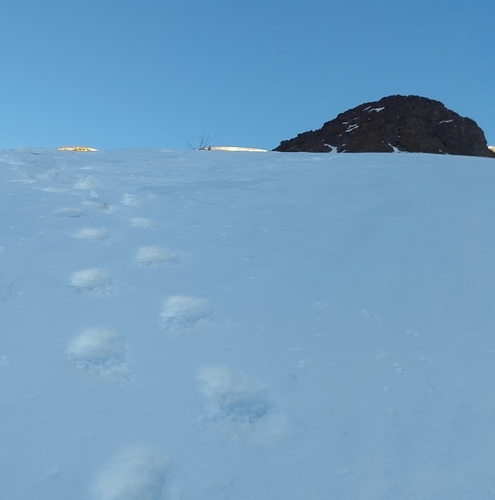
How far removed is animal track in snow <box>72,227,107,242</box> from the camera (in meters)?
2.62

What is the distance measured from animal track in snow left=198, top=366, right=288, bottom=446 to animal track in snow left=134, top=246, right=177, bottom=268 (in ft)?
2.94

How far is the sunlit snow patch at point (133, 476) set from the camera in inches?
45.1

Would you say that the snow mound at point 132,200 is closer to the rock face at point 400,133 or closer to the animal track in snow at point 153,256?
the animal track in snow at point 153,256

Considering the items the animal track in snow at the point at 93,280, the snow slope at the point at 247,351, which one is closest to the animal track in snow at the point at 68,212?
the snow slope at the point at 247,351

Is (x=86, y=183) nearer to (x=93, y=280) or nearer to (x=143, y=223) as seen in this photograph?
(x=143, y=223)

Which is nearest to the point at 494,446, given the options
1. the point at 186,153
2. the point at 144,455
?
the point at 144,455

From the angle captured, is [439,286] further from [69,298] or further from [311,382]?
[69,298]

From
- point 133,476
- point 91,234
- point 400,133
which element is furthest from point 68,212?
point 400,133

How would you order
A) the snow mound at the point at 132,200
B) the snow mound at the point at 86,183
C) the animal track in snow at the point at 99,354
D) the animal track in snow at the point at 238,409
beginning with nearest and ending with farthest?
the animal track in snow at the point at 238,409
the animal track in snow at the point at 99,354
the snow mound at the point at 132,200
the snow mound at the point at 86,183

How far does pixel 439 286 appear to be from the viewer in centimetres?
214

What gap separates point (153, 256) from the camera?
2.46m

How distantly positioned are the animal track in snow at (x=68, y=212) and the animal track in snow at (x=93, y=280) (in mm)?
878

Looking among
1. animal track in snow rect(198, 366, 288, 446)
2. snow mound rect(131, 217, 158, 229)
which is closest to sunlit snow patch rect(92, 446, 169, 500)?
animal track in snow rect(198, 366, 288, 446)

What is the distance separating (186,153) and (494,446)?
4.85 metres
